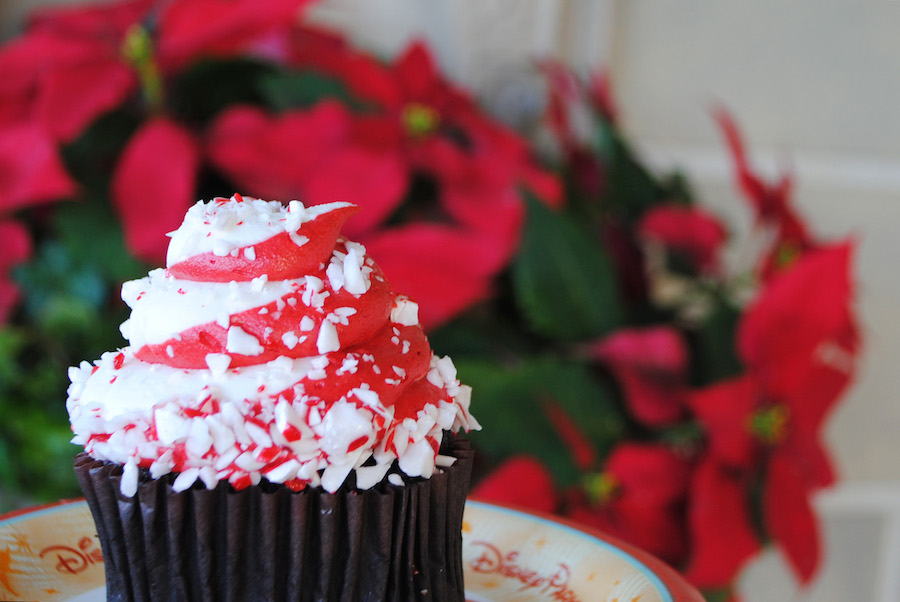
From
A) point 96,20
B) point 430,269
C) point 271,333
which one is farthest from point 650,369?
point 96,20

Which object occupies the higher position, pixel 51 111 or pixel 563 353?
pixel 51 111

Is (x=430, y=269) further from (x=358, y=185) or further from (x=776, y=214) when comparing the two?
(x=776, y=214)

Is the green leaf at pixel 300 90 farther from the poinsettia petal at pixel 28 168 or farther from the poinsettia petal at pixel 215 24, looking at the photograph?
the poinsettia petal at pixel 28 168

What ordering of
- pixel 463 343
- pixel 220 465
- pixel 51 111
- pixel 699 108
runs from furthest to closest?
pixel 699 108, pixel 463 343, pixel 51 111, pixel 220 465

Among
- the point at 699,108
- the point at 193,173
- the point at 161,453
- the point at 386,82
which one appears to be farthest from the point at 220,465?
the point at 699,108

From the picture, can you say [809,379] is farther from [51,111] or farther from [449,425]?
[51,111]

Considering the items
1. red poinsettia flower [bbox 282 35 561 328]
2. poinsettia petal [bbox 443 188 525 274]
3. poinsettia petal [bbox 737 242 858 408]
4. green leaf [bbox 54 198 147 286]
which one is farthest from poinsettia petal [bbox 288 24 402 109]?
poinsettia petal [bbox 737 242 858 408]
